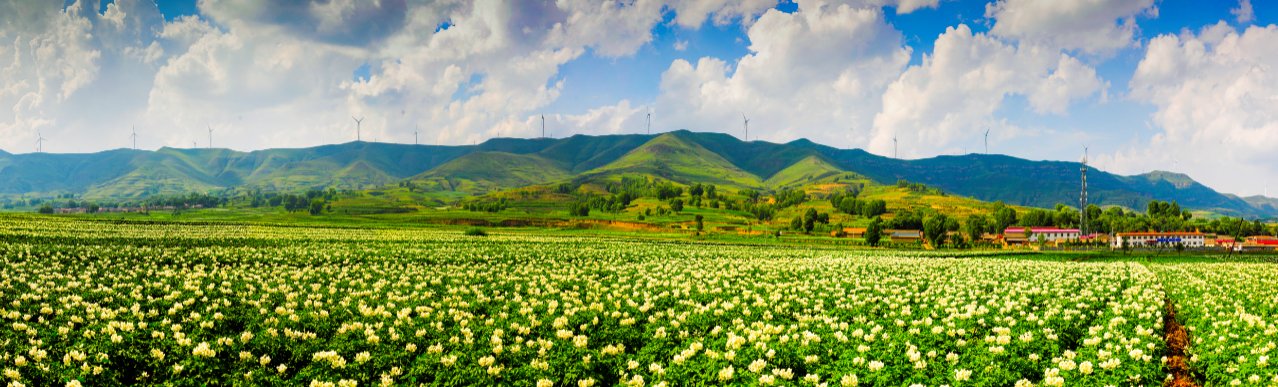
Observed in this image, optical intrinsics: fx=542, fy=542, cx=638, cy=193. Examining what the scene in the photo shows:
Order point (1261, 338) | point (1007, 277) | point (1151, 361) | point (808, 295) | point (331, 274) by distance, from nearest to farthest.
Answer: point (1151, 361) → point (1261, 338) → point (808, 295) → point (331, 274) → point (1007, 277)

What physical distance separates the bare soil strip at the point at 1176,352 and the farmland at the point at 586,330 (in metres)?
0.42

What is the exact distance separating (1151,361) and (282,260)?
4690cm

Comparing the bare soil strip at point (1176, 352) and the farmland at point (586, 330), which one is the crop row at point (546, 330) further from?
the bare soil strip at point (1176, 352)

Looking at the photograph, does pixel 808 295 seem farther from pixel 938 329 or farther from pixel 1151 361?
pixel 1151 361

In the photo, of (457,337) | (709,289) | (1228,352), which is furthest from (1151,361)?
(457,337)

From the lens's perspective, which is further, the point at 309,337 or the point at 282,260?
the point at 282,260

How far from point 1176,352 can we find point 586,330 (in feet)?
71.5

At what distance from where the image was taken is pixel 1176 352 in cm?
2002

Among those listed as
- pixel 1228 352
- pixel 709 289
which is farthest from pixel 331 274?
pixel 1228 352

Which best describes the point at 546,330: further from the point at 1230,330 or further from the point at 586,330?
the point at 1230,330

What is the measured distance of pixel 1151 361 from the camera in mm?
15586

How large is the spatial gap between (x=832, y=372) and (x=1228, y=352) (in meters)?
12.7

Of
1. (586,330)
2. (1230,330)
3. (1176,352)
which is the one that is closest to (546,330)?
(586,330)

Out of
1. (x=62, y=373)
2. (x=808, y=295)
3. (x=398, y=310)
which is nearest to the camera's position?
(x=62, y=373)
